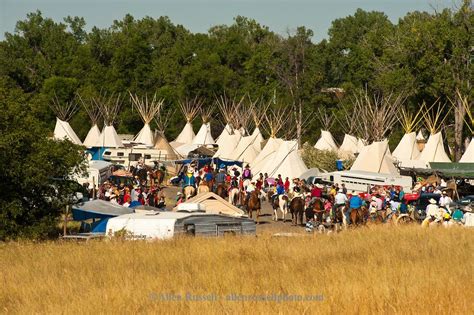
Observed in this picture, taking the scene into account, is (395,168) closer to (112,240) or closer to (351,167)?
(351,167)

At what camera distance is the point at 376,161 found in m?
50.3

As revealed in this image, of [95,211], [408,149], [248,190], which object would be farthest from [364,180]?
[408,149]

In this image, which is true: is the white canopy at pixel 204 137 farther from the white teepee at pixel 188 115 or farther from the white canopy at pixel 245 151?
the white canopy at pixel 245 151

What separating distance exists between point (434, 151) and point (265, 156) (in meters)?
9.97

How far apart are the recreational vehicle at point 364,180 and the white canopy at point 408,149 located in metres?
18.4

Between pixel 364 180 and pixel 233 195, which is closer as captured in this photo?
pixel 233 195

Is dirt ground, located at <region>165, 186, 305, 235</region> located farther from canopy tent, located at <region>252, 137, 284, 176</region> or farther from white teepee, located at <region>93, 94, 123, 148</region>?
white teepee, located at <region>93, 94, 123, 148</region>

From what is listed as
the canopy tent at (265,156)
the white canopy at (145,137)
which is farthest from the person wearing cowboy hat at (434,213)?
the white canopy at (145,137)

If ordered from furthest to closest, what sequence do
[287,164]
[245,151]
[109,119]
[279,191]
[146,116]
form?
[146,116] → [109,119] → [245,151] → [287,164] → [279,191]

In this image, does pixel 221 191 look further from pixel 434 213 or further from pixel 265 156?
pixel 265 156

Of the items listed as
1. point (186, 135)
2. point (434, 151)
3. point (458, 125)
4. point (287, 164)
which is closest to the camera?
point (287, 164)

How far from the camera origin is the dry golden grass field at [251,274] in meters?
14.6

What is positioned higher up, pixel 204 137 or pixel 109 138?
pixel 204 137

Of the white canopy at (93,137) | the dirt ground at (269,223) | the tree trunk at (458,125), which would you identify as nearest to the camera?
the dirt ground at (269,223)
